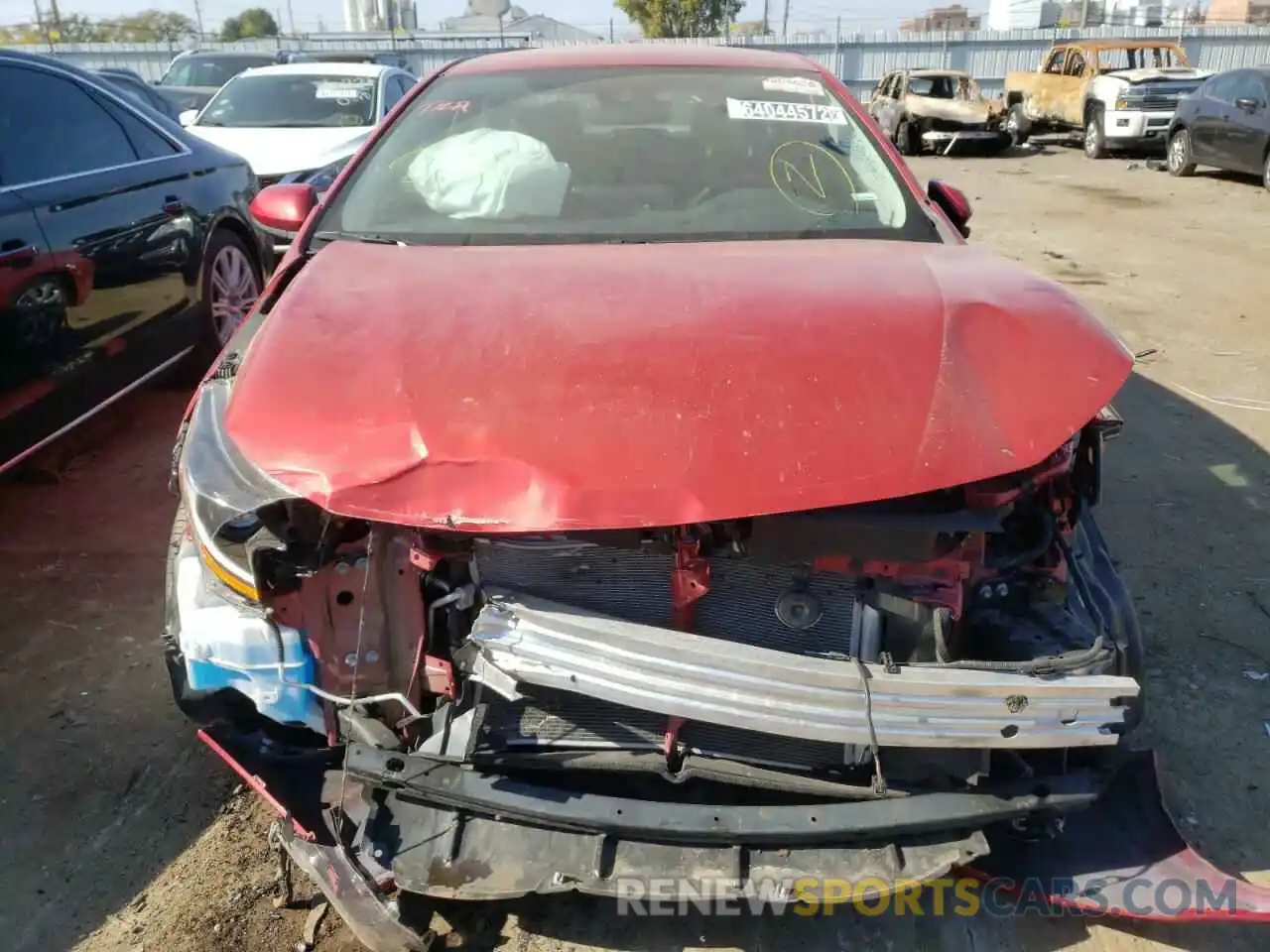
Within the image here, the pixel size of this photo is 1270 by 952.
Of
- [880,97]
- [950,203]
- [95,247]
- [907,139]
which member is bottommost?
[907,139]

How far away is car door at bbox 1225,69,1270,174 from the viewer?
36.2 ft

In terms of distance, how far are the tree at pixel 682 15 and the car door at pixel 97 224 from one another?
3920 cm

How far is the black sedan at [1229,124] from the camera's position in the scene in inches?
437

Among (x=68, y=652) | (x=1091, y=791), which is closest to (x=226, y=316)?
(x=68, y=652)

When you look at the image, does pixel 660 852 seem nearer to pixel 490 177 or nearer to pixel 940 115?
pixel 490 177

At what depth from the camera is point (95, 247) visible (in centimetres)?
377

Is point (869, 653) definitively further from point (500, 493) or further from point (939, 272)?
point (939, 272)

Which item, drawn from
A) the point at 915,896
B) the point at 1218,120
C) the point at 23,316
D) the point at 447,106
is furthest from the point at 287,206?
the point at 1218,120

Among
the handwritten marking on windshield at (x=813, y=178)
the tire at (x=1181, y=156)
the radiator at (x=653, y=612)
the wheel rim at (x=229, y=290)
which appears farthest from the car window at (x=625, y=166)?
the tire at (x=1181, y=156)

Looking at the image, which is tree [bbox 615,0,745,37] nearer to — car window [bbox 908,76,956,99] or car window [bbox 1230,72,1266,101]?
car window [bbox 908,76,956,99]

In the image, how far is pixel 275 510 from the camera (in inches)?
73.3

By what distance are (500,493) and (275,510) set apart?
448mm

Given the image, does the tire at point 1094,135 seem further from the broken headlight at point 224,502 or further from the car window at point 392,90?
the broken headlight at point 224,502

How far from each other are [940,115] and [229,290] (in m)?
14.2
